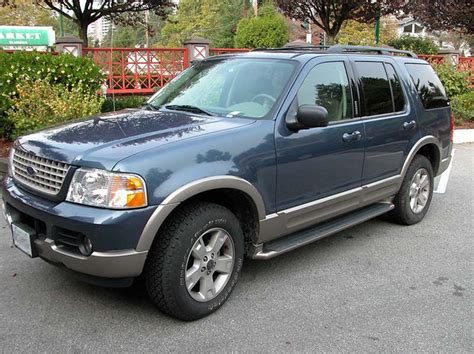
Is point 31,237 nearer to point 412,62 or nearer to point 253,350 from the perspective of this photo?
point 253,350

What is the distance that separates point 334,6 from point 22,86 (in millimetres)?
11618

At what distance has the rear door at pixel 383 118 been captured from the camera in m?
4.59

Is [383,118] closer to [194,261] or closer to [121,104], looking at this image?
[194,261]

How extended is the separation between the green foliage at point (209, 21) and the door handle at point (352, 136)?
45.9 m

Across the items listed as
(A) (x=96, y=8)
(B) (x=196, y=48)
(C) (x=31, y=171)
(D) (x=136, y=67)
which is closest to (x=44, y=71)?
(D) (x=136, y=67)

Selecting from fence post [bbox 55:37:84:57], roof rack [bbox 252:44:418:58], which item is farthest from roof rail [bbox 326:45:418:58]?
fence post [bbox 55:37:84:57]

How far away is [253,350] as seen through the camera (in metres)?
3.06

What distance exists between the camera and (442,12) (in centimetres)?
1620

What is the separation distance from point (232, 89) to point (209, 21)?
202ft

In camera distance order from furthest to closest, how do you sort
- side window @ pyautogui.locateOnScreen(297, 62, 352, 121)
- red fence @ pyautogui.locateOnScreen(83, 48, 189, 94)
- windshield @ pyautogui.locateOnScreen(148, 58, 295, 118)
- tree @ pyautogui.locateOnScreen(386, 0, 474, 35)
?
tree @ pyautogui.locateOnScreen(386, 0, 474, 35) → red fence @ pyautogui.locateOnScreen(83, 48, 189, 94) → side window @ pyautogui.locateOnScreen(297, 62, 352, 121) → windshield @ pyautogui.locateOnScreen(148, 58, 295, 118)

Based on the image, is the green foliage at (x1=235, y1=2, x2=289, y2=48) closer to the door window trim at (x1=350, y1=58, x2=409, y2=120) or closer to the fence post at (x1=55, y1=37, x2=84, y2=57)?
the fence post at (x1=55, y1=37, x2=84, y2=57)

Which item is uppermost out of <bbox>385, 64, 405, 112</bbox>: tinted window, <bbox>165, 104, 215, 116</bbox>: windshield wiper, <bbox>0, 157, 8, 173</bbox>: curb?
<bbox>385, 64, 405, 112</bbox>: tinted window

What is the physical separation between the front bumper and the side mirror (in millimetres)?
1384

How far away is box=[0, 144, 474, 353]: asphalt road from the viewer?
3141 millimetres
